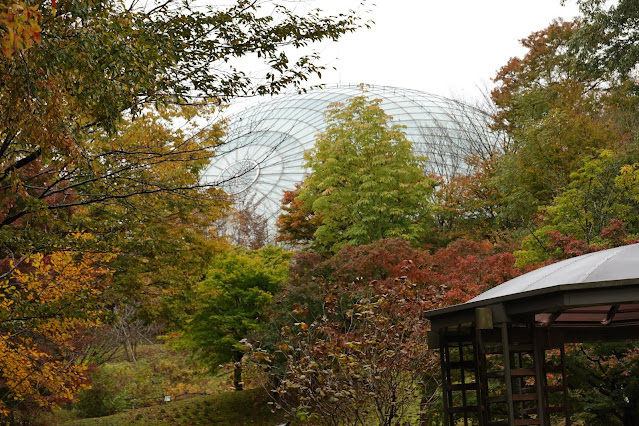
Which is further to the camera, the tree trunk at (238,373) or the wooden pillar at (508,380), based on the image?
the tree trunk at (238,373)

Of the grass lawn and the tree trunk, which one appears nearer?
the grass lawn

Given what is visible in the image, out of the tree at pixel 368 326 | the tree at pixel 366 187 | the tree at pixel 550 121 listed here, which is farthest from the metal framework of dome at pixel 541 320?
the tree at pixel 366 187

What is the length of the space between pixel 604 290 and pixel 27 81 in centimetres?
463

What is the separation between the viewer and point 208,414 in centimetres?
2144

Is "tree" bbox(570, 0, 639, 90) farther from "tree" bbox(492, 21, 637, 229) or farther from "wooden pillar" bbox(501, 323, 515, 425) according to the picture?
"wooden pillar" bbox(501, 323, 515, 425)

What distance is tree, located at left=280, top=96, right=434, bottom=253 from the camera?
25.6 meters

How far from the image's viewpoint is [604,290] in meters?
4.56

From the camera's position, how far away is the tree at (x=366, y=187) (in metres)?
25.6

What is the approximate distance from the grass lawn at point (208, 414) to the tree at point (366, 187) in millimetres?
7016

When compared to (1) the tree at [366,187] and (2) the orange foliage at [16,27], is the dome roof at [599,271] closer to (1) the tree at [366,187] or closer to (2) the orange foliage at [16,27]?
(2) the orange foliage at [16,27]

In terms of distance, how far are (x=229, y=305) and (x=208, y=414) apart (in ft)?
12.2

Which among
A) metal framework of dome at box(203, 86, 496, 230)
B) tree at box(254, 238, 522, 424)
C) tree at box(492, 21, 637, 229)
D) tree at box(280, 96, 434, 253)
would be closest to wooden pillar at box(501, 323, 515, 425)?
tree at box(254, 238, 522, 424)

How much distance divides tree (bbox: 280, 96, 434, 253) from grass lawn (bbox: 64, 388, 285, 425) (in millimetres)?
7016

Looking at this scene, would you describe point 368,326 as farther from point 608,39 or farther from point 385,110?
point 385,110
